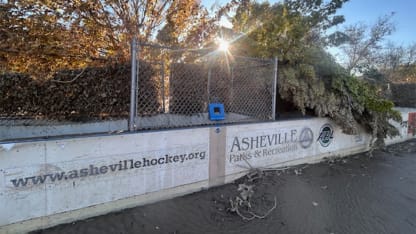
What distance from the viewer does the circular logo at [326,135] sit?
14.8 feet

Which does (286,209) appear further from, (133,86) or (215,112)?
(133,86)

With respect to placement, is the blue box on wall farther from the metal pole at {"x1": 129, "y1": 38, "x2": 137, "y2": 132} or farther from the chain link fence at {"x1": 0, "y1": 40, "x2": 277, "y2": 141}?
the metal pole at {"x1": 129, "y1": 38, "x2": 137, "y2": 132}

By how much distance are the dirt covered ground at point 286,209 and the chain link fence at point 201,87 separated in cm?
106

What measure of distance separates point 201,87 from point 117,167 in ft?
6.26

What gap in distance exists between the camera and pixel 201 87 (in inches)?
150

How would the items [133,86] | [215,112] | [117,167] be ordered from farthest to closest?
[215,112] → [133,86] → [117,167]

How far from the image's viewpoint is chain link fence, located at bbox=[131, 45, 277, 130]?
11.1ft

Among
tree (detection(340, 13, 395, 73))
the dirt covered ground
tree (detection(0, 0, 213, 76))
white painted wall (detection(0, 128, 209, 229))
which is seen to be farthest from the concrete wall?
tree (detection(340, 13, 395, 73))

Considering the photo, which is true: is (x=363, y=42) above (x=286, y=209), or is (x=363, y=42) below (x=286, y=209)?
above

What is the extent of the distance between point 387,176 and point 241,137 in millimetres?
2721

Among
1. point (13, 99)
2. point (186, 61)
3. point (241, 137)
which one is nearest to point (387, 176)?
point (241, 137)

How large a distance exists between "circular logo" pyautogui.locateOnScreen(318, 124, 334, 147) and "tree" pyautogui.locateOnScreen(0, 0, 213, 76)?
4590 mm

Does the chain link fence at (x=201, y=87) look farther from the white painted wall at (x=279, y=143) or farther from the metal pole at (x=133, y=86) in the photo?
the metal pole at (x=133, y=86)

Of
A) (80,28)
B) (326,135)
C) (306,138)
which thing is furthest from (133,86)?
(80,28)
